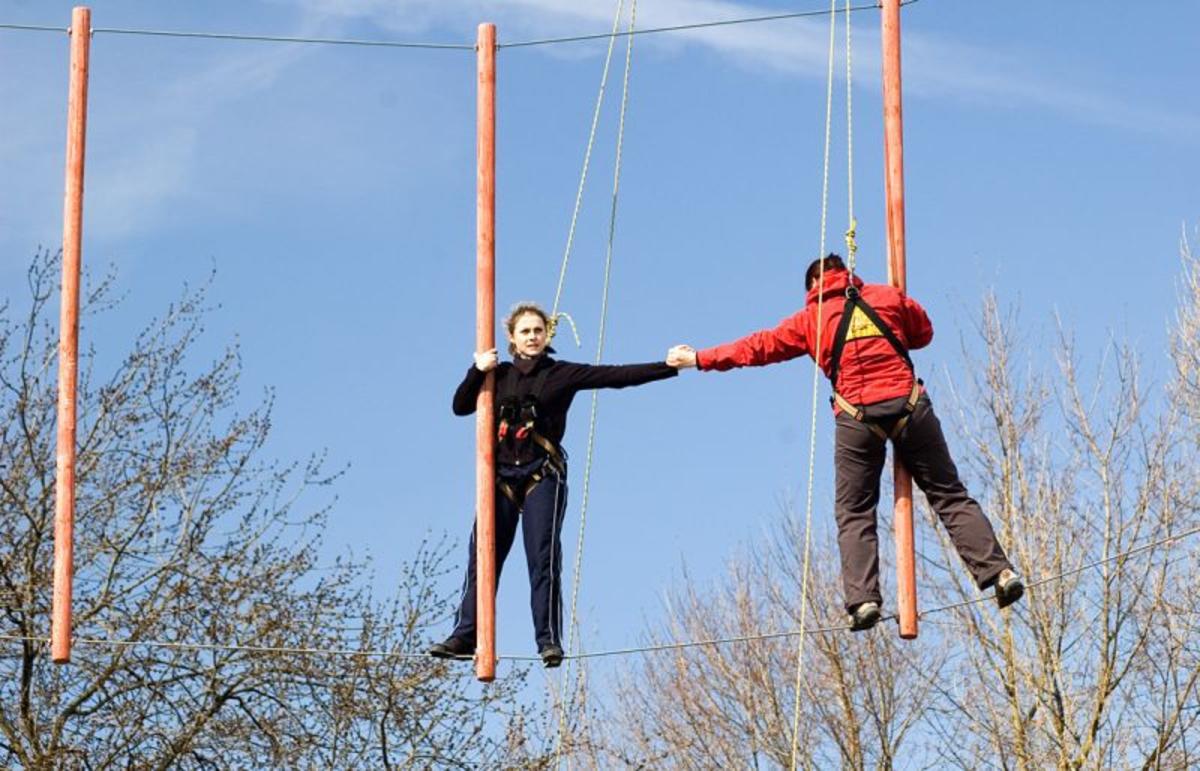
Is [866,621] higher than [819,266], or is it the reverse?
[819,266]

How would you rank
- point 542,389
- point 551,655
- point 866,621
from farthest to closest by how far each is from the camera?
point 542,389 → point 551,655 → point 866,621

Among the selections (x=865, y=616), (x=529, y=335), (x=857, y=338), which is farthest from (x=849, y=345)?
(x=529, y=335)

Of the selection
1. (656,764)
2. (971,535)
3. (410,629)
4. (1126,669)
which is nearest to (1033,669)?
(1126,669)

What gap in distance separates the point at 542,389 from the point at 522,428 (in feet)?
0.62

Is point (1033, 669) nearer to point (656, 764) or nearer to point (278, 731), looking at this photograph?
point (656, 764)

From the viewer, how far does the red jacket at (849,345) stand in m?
11.3

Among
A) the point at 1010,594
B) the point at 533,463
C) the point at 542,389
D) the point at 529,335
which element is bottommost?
the point at 1010,594

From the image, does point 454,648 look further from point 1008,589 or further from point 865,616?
point 1008,589

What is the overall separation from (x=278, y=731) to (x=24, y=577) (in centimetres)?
212

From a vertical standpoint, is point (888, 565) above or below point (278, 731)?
above

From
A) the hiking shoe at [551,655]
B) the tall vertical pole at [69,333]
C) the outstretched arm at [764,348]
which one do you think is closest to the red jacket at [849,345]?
the outstretched arm at [764,348]

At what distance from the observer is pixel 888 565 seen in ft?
82.1

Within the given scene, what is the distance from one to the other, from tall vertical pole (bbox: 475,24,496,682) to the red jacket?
954 mm

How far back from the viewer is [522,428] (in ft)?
38.4
